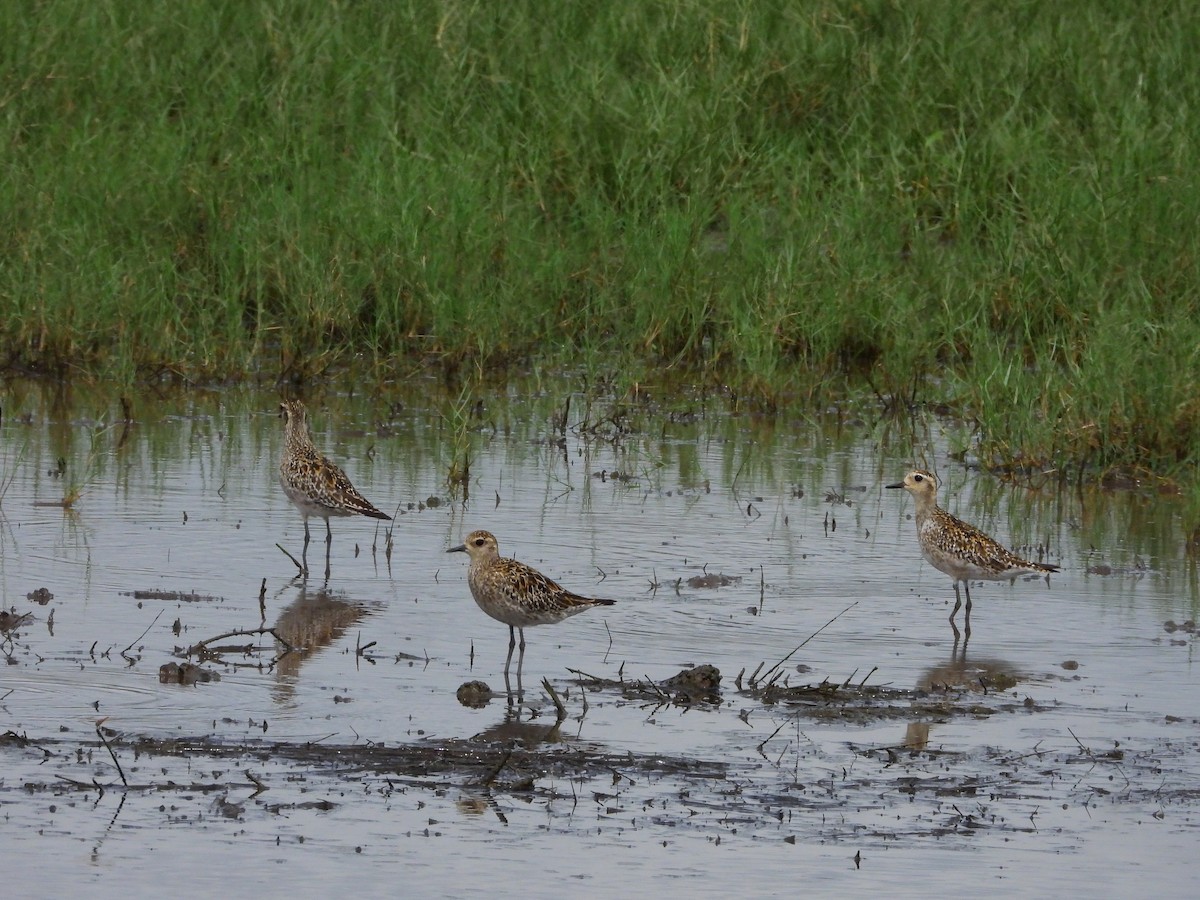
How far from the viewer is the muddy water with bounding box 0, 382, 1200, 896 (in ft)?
23.5

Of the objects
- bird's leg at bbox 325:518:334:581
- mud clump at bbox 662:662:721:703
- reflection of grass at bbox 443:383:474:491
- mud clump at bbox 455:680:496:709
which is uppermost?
reflection of grass at bbox 443:383:474:491

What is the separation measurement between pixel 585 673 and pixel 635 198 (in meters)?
9.06

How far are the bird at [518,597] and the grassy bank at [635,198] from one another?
5.09m

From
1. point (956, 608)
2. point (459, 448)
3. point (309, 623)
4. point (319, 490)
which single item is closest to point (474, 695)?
point (309, 623)

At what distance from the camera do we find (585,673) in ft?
30.2

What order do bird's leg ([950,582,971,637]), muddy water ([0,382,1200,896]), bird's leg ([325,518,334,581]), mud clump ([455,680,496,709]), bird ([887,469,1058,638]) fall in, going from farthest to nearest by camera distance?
bird's leg ([325,518,334,581])
bird ([887,469,1058,638])
bird's leg ([950,582,971,637])
mud clump ([455,680,496,709])
muddy water ([0,382,1200,896])

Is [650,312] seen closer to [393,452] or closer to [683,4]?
[393,452]

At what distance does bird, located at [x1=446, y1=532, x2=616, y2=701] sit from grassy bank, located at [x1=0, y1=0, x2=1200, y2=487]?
509 cm

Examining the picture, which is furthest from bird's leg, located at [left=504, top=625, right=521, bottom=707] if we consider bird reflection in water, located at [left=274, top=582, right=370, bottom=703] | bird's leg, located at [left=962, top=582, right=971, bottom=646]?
bird's leg, located at [left=962, top=582, right=971, bottom=646]

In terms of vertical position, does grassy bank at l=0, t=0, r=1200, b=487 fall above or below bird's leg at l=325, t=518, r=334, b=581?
above

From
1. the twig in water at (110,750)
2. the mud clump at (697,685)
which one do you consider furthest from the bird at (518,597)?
the twig in water at (110,750)

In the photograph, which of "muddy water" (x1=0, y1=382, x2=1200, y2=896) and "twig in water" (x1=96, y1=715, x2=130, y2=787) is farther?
"twig in water" (x1=96, y1=715, x2=130, y2=787)

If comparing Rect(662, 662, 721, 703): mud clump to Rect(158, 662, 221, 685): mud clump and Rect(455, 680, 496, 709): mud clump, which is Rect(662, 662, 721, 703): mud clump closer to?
Rect(455, 680, 496, 709): mud clump

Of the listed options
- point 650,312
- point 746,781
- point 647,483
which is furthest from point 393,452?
point 746,781
